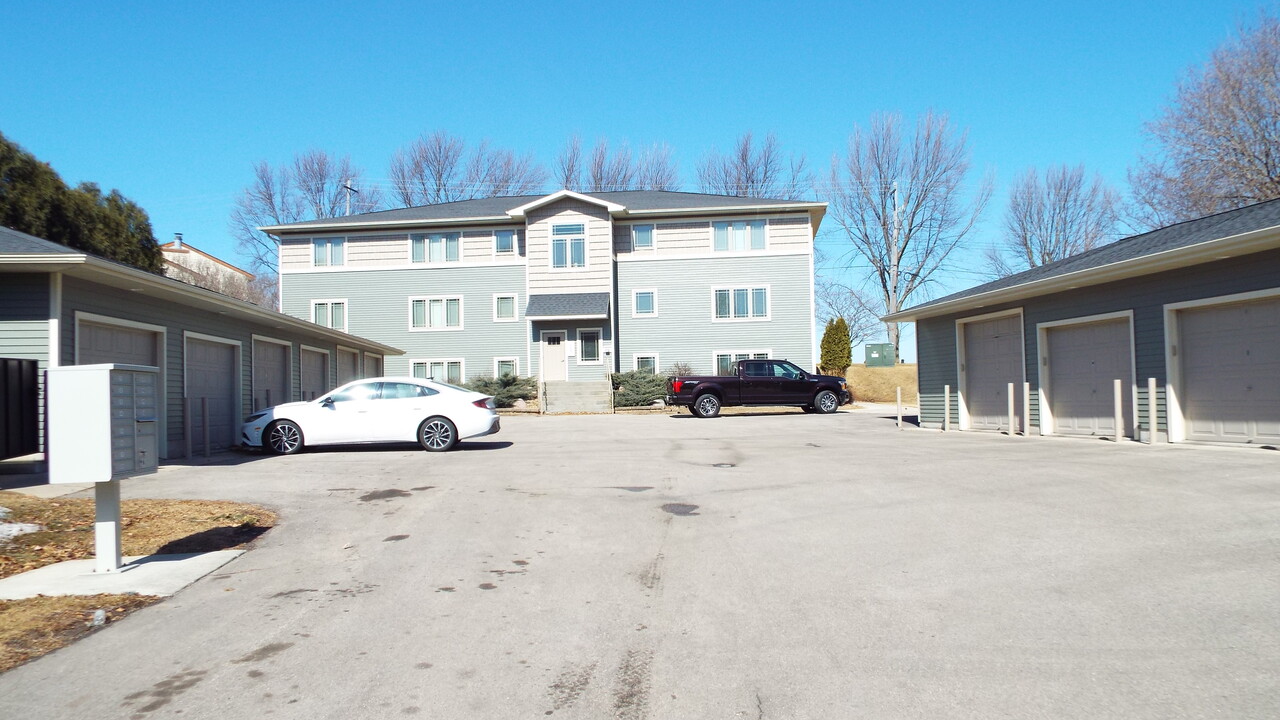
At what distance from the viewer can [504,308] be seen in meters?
35.0

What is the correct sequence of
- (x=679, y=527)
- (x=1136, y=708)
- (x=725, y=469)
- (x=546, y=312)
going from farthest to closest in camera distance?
1. (x=546, y=312)
2. (x=725, y=469)
3. (x=679, y=527)
4. (x=1136, y=708)

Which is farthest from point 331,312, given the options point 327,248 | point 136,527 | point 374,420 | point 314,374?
point 136,527

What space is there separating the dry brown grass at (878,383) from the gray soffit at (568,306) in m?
14.4

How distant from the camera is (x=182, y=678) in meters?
4.31

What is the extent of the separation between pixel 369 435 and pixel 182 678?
1069cm

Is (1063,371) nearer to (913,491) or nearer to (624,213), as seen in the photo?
(913,491)

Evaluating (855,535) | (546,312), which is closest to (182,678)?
(855,535)

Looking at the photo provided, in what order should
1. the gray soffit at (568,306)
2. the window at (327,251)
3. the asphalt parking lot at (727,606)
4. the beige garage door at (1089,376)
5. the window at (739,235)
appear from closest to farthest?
the asphalt parking lot at (727,606)
the beige garage door at (1089,376)
the gray soffit at (568,306)
the window at (739,235)
the window at (327,251)

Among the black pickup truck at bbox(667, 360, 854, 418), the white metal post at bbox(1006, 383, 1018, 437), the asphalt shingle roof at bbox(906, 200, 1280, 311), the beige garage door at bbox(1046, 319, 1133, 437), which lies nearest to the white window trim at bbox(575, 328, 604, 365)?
the black pickup truck at bbox(667, 360, 854, 418)

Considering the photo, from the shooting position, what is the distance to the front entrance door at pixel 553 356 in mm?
34062

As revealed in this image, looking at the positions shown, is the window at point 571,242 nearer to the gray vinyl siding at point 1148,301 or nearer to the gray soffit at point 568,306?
the gray soffit at point 568,306

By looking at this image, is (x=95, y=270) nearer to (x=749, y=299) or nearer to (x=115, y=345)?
(x=115, y=345)

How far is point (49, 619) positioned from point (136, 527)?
3034mm

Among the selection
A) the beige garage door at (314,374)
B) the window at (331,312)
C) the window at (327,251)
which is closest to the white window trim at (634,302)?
the window at (331,312)
